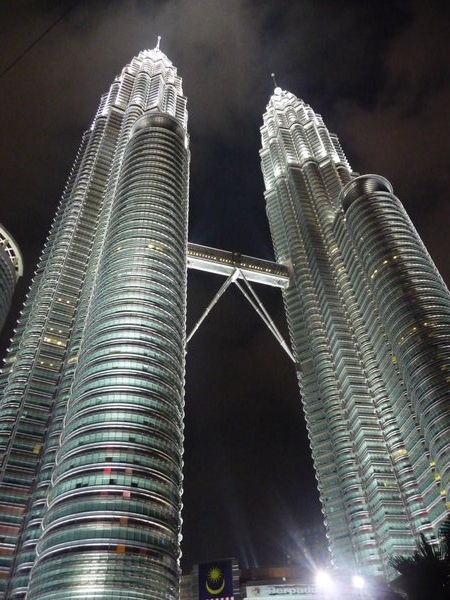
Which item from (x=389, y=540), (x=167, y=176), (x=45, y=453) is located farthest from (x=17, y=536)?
(x=167, y=176)

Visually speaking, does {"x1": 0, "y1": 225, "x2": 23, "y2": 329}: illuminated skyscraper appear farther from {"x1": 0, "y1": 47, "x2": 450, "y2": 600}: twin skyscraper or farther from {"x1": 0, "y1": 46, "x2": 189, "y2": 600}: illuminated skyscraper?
{"x1": 0, "y1": 46, "x2": 189, "y2": 600}: illuminated skyscraper

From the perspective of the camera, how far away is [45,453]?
3944 inches

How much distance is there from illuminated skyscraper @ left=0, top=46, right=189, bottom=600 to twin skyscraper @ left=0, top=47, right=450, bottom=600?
1.00 feet

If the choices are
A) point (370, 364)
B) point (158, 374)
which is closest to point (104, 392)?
point (158, 374)

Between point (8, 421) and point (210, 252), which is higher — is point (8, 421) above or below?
below

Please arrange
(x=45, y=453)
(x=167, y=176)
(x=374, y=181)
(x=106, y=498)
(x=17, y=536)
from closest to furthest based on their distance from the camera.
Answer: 1. (x=106, y=498)
2. (x=17, y=536)
3. (x=45, y=453)
4. (x=167, y=176)
5. (x=374, y=181)

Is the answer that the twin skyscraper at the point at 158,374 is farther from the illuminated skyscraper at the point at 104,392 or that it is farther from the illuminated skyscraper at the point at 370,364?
the illuminated skyscraper at the point at 370,364

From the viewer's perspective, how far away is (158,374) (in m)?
94.5

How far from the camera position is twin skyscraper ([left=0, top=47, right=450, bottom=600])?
7606 centimetres

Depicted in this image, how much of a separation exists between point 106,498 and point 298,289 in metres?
95.0

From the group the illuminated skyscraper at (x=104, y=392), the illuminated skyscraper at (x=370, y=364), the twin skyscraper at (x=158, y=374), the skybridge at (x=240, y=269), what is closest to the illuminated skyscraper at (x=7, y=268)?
the twin skyscraper at (x=158, y=374)

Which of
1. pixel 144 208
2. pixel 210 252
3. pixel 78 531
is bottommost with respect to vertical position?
pixel 78 531

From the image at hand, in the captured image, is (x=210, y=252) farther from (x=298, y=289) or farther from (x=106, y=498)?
(x=106, y=498)

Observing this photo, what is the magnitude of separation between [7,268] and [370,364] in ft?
321
